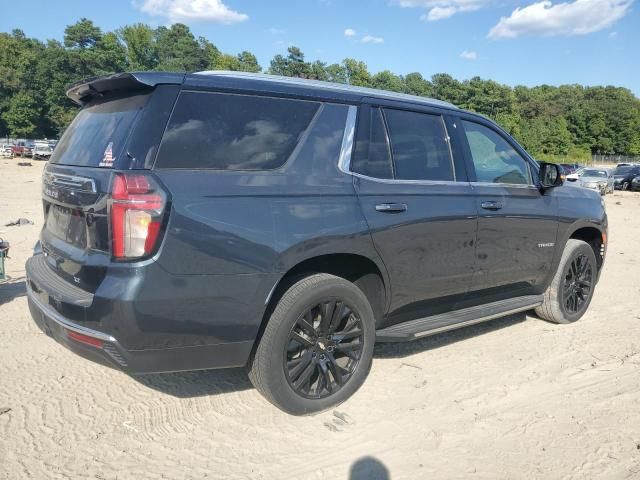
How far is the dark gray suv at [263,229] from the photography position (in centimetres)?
271

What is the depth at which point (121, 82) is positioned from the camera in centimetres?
304

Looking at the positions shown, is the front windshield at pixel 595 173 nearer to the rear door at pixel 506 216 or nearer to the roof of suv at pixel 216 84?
the rear door at pixel 506 216

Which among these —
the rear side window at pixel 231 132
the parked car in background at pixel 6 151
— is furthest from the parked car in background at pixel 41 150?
the rear side window at pixel 231 132

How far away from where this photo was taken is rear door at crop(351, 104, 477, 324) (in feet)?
11.6

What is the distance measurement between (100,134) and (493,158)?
10.1 ft

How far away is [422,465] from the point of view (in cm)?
290

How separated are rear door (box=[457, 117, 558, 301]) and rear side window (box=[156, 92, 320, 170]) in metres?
1.70

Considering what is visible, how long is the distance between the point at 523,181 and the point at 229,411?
3146mm

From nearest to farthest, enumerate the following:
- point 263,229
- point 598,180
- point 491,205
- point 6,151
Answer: point 263,229 → point 491,205 → point 598,180 → point 6,151

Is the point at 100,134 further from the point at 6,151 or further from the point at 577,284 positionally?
the point at 6,151

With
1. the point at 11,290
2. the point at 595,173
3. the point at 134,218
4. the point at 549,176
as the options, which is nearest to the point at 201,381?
the point at 134,218

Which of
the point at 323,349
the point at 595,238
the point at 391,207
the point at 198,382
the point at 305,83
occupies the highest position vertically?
the point at 305,83

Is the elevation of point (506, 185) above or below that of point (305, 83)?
below

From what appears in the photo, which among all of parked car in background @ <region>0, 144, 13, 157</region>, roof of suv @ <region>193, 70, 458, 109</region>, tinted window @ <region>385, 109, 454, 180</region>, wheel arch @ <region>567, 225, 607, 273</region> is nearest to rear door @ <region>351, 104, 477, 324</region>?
tinted window @ <region>385, 109, 454, 180</region>
